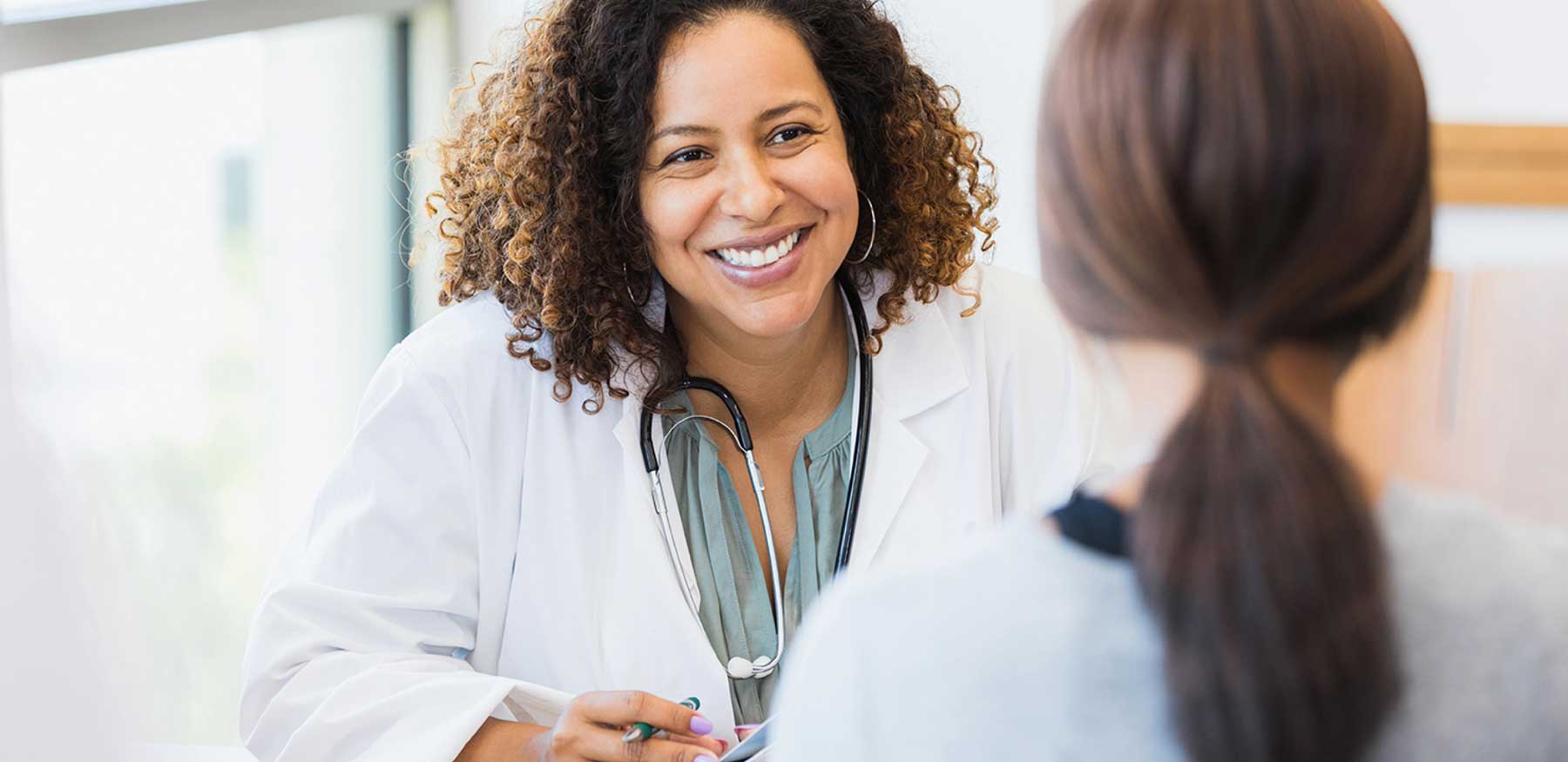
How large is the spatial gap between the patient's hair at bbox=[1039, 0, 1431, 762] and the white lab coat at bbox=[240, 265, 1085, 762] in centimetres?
73

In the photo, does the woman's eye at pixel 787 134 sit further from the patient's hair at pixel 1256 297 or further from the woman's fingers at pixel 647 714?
the patient's hair at pixel 1256 297

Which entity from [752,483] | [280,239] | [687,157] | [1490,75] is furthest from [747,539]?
[1490,75]

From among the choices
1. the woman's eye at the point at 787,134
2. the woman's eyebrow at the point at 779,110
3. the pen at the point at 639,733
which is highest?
the woman's eyebrow at the point at 779,110

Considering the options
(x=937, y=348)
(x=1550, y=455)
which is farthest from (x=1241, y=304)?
(x=1550, y=455)

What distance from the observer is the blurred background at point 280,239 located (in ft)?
5.11

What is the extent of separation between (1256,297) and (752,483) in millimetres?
957

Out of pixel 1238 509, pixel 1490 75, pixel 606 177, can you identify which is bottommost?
pixel 1238 509

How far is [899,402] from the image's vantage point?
155cm

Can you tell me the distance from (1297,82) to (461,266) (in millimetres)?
1148

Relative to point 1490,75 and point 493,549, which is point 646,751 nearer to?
point 493,549

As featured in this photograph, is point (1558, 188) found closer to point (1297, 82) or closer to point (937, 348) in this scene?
point (937, 348)

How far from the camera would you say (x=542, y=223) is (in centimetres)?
149

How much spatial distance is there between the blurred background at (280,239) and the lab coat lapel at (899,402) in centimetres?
22

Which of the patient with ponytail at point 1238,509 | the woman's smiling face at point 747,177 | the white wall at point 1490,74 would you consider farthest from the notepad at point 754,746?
the white wall at point 1490,74
